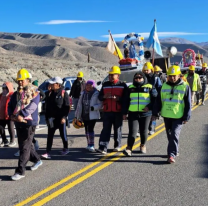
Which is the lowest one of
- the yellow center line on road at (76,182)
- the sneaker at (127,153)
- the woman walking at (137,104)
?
the yellow center line on road at (76,182)

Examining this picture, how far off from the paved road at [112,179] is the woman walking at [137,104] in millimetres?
531

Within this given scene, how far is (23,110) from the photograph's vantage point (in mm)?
6184

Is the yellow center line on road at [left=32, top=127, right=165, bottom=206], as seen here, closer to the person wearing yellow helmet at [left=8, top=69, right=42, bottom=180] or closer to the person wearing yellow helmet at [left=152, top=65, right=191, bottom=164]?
the person wearing yellow helmet at [left=8, top=69, right=42, bottom=180]

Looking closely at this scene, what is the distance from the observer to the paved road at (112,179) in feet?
17.0

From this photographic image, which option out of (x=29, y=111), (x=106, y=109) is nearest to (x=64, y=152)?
(x=106, y=109)

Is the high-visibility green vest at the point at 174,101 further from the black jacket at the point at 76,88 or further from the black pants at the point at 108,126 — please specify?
the black jacket at the point at 76,88

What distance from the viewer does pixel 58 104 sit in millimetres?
7348

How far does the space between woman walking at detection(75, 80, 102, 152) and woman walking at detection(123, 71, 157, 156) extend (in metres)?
0.77

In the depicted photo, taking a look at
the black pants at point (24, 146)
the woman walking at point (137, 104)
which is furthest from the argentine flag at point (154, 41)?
the black pants at point (24, 146)

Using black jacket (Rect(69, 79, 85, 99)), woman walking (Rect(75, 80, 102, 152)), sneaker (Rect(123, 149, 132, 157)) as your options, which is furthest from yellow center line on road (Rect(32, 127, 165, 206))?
black jacket (Rect(69, 79, 85, 99))

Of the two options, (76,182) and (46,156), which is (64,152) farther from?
(76,182)

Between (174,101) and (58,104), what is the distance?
240cm

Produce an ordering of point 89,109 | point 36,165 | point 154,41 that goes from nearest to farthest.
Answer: point 36,165 → point 89,109 → point 154,41

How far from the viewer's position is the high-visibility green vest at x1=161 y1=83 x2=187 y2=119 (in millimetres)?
6941
